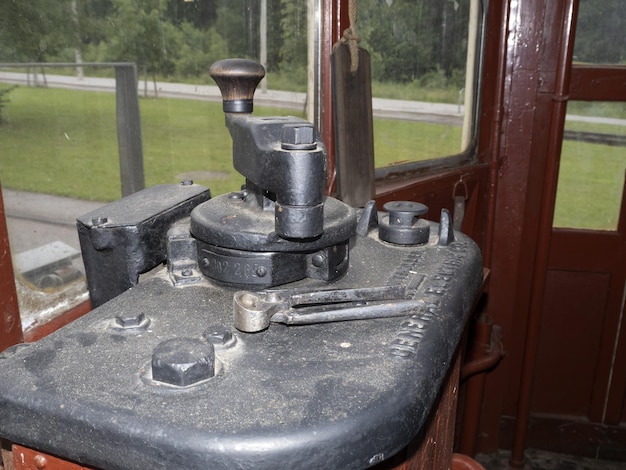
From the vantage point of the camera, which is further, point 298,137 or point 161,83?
point 161,83

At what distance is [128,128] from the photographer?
125 centimetres

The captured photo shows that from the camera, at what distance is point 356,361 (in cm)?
69

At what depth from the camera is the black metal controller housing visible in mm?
590

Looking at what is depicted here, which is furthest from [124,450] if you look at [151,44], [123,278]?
[151,44]

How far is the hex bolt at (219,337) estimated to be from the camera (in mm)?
719

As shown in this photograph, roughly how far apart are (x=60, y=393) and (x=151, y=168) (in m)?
0.77

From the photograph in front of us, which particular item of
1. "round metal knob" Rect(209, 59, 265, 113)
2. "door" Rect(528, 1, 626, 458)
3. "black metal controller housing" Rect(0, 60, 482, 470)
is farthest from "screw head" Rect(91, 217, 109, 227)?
"door" Rect(528, 1, 626, 458)

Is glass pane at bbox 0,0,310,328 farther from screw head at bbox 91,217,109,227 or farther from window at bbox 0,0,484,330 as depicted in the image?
screw head at bbox 91,217,109,227

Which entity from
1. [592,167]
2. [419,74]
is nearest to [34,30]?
[419,74]

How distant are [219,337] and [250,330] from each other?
Result: 0.12 ft

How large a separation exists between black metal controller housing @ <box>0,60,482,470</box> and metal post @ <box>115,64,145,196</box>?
210 millimetres

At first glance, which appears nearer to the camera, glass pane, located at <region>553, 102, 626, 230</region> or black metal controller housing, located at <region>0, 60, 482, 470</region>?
black metal controller housing, located at <region>0, 60, 482, 470</region>

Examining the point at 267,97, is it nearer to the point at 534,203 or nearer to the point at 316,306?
the point at 316,306

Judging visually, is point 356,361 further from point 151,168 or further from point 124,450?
point 151,168
